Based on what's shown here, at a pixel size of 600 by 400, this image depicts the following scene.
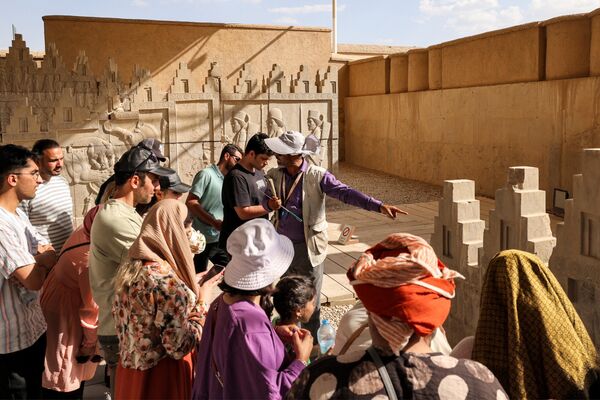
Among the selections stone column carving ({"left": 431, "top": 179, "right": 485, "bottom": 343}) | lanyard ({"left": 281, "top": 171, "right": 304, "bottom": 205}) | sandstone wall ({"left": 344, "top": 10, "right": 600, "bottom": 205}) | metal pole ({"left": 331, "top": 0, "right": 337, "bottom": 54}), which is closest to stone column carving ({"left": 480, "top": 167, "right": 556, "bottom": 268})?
stone column carving ({"left": 431, "top": 179, "right": 485, "bottom": 343})

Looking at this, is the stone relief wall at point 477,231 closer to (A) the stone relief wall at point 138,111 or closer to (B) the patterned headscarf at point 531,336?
(B) the patterned headscarf at point 531,336

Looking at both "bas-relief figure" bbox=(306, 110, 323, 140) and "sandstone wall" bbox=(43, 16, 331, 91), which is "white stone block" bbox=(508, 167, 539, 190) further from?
"sandstone wall" bbox=(43, 16, 331, 91)

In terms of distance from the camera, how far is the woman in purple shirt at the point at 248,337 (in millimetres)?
2242

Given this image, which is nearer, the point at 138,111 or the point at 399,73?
the point at 138,111

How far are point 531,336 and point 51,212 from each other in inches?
126

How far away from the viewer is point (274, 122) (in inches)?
446

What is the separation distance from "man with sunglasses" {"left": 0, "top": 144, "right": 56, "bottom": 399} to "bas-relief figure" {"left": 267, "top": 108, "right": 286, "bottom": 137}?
8.26m

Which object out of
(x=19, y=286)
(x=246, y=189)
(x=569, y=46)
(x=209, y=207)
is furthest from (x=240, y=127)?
(x=19, y=286)

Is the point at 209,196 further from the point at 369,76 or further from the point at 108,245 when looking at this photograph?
the point at 369,76

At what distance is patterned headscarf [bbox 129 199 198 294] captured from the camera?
105 inches

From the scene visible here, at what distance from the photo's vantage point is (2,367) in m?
3.04

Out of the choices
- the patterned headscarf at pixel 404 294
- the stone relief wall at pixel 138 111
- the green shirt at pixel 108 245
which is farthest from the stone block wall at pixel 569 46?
the patterned headscarf at pixel 404 294

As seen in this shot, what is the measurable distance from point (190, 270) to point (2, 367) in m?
1.16

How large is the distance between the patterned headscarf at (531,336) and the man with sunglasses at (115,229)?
1776 millimetres
